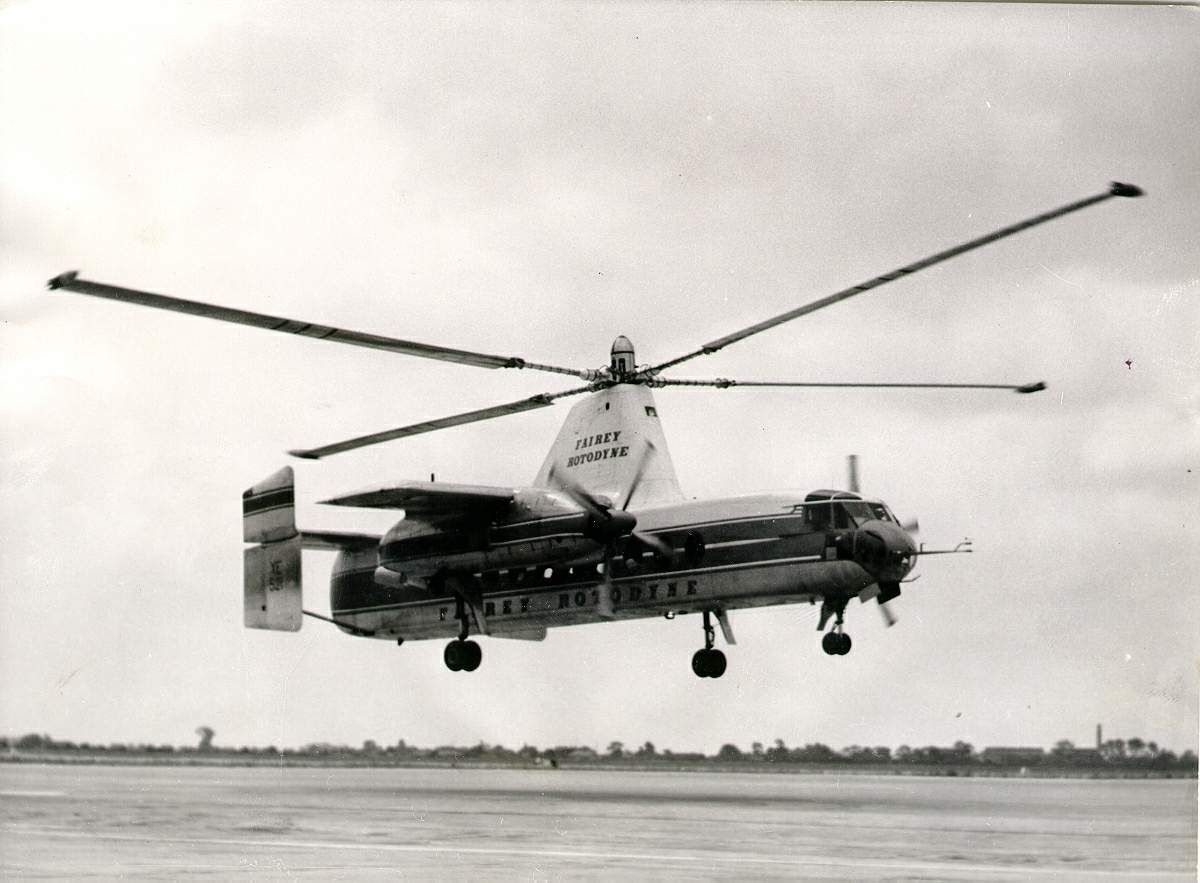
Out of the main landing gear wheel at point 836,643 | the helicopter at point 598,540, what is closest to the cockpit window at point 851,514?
the helicopter at point 598,540

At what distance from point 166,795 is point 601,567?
10.6 m

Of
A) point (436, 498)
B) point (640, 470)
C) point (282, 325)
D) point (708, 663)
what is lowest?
point (708, 663)

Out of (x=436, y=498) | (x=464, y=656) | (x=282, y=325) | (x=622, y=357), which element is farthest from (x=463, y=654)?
(x=282, y=325)

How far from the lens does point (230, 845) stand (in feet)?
59.7

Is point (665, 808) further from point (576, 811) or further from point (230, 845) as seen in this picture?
point (230, 845)

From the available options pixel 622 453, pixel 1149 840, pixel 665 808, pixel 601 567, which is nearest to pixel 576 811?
pixel 665 808

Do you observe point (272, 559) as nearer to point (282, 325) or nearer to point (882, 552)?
point (282, 325)

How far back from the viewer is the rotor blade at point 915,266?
16141 millimetres

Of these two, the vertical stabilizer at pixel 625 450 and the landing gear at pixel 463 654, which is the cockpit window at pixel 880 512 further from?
the landing gear at pixel 463 654

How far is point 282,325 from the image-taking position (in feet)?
55.5

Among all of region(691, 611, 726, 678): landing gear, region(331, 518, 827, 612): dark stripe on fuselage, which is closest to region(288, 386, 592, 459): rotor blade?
region(331, 518, 827, 612): dark stripe on fuselage

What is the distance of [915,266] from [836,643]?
6.06m

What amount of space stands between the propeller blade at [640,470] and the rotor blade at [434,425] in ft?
5.76

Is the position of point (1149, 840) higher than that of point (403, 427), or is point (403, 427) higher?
point (403, 427)
